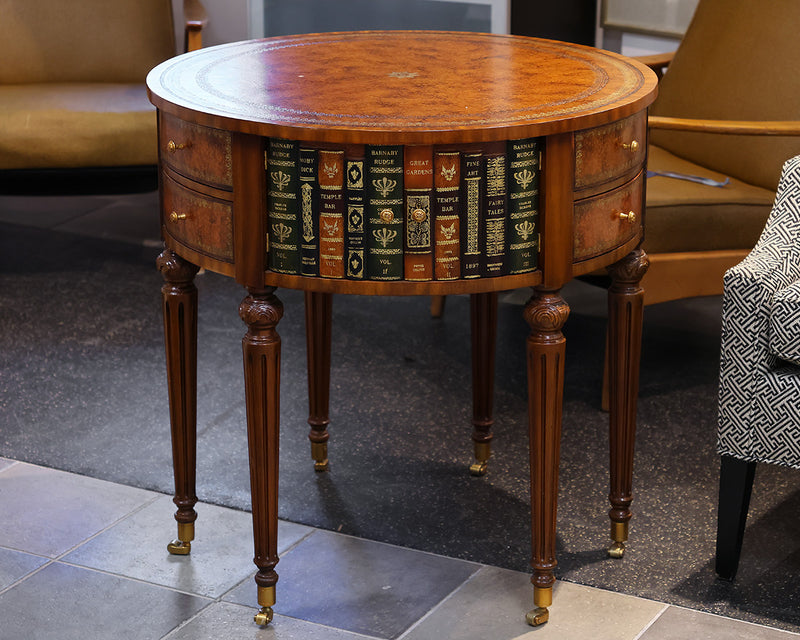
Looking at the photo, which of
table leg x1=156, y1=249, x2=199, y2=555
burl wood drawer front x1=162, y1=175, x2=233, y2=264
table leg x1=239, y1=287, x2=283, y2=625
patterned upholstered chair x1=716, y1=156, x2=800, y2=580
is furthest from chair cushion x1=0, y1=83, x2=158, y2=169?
patterned upholstered chair x1=716, y1=156, x2=800, y2=580

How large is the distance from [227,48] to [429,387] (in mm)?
1037

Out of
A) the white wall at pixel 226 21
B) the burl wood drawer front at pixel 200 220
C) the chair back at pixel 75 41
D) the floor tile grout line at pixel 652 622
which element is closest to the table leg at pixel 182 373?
the burl wood drawer front at pixel 200 220

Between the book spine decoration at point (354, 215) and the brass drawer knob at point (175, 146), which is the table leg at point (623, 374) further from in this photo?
the brass drawer knob at point (175, 146)

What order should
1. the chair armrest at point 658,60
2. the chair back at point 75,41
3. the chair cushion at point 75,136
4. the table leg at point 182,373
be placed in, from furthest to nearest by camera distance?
the chair back at point 75,41, the chair cushion at point 75,136, the chair armrest at point 658,60, the table leg at point 182,373

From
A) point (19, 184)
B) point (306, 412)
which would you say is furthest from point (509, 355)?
point (19, 184)

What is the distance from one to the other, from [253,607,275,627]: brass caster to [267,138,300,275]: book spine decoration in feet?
1.92

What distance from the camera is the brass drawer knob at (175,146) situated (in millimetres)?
1799

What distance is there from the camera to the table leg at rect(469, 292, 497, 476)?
92.7 inches

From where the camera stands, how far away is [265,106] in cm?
176

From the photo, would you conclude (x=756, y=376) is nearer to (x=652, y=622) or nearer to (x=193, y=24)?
(x=652, y=622)

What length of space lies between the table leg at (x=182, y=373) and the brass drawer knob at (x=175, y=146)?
8.6 inches

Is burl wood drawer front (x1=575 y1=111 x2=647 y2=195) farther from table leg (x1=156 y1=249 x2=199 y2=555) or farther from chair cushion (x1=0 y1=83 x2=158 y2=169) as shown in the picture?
chair cushion (x1=0 y1=83 x2=158 y2=169)

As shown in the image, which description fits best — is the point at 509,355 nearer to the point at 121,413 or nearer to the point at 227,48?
the point at 121,413

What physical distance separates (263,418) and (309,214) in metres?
0.35
